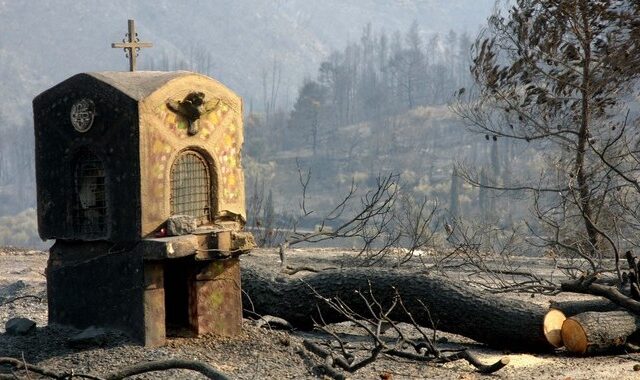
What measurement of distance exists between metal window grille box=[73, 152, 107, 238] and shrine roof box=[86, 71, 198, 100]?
73 cm

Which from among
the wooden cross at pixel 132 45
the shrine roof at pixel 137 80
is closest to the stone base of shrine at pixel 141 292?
the shrine roof at pixel 137 80

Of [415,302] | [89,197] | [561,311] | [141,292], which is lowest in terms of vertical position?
[561,311]

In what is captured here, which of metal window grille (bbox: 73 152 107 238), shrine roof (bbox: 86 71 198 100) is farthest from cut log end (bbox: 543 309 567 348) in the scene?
metal window grille (bbox: 73 152 107 238)

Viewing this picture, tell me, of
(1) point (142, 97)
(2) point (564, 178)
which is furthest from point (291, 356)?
(2) point (564, 178)

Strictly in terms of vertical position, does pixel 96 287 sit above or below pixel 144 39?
below

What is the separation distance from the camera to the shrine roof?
8.93 metres

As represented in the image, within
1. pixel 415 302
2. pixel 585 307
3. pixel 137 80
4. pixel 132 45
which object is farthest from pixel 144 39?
pixel 137 80

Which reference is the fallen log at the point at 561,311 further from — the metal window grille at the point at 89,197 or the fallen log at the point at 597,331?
the metal window grille at the point at 89,197

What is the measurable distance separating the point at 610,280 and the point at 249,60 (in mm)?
166316

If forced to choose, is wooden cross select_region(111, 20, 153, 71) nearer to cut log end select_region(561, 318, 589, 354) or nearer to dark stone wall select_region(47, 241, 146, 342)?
dark stone wall select_region(47, 241, 146, 342)

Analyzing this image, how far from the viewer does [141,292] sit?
883 cm

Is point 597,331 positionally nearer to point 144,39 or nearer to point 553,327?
point 553,327

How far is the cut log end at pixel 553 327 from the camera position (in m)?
10.1

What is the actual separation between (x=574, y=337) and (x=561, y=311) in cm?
63
